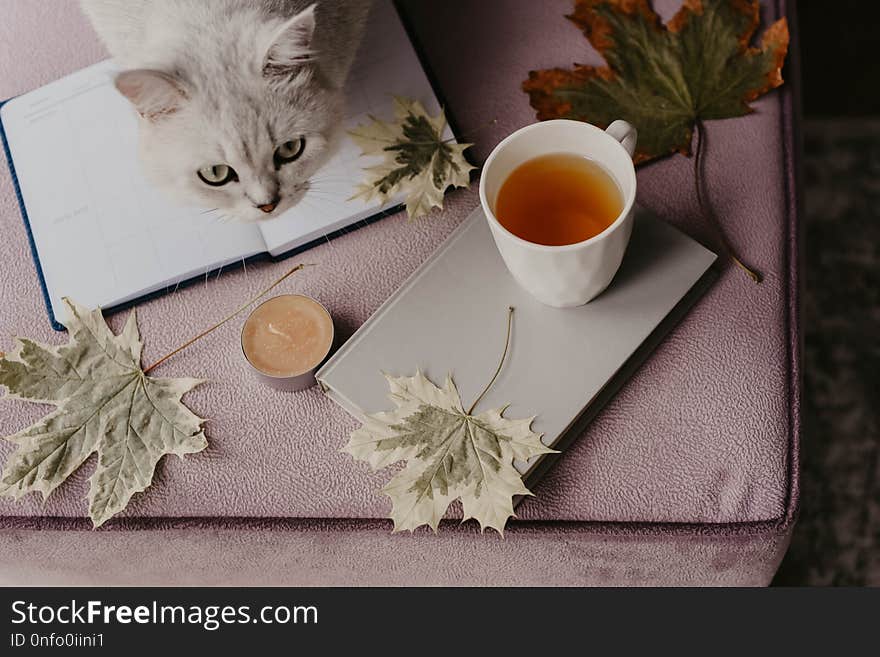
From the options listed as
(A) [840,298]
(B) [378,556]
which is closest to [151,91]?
(B) [378,556]

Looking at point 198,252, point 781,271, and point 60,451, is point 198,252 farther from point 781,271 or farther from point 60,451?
point 781,271

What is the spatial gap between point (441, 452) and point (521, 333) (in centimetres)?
13

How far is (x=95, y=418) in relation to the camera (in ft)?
2.65

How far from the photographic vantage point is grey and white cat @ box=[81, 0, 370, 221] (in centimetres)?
73

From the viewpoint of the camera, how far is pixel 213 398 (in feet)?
2.75

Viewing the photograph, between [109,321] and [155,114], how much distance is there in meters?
0.23

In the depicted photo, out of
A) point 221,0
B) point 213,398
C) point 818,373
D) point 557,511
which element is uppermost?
point 221,0

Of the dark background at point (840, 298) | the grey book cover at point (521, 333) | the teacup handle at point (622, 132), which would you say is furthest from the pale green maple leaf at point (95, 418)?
the dark background at point (840, 298)

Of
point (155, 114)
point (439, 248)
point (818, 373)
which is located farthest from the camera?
point (818, 373)

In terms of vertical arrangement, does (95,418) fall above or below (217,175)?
below

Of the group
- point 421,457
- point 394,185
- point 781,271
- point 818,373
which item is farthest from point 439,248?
point 818,373

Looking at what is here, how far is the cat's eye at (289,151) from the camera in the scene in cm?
80

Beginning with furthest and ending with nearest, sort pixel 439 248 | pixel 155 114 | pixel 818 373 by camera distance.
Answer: pixel 818 373 → pixel 439 248 → pixel 155 114

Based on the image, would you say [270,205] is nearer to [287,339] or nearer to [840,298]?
[287,339]
